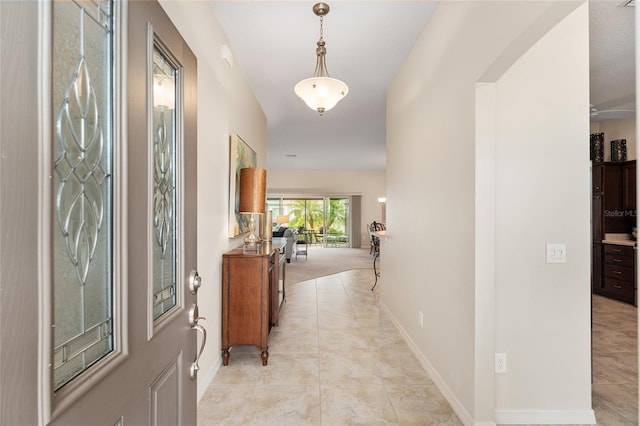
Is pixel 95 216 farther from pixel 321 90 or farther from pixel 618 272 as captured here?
pixel 618 272

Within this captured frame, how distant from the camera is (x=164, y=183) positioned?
1041 millimetres

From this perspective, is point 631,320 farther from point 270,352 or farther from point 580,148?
point 270,352

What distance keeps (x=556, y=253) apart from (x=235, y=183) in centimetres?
258

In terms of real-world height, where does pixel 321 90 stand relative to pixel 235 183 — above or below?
above

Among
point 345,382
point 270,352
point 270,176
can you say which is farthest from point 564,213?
point 270,176

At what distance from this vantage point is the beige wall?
4953 millimetres

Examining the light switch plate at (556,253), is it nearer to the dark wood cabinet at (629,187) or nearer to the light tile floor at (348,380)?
the light tile floor at (348,380)

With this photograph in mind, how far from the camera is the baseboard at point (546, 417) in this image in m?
1.98

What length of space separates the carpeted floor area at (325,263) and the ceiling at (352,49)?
328cm

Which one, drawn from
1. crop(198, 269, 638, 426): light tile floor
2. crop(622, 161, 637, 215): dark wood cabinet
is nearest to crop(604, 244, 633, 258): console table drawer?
crop(622, 161, 637, 215): dark wood cabinet

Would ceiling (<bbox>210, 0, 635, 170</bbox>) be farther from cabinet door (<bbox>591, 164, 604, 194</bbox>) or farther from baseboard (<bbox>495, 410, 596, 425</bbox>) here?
baseboard (<bbox>495, 410, 596, 425</bbox>)

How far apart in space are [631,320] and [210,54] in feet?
A: 17.9

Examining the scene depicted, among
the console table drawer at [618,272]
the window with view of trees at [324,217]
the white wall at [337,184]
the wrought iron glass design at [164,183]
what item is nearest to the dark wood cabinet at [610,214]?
the console table drawer at [618,272]

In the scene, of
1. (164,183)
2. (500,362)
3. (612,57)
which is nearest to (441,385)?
(500,362)
